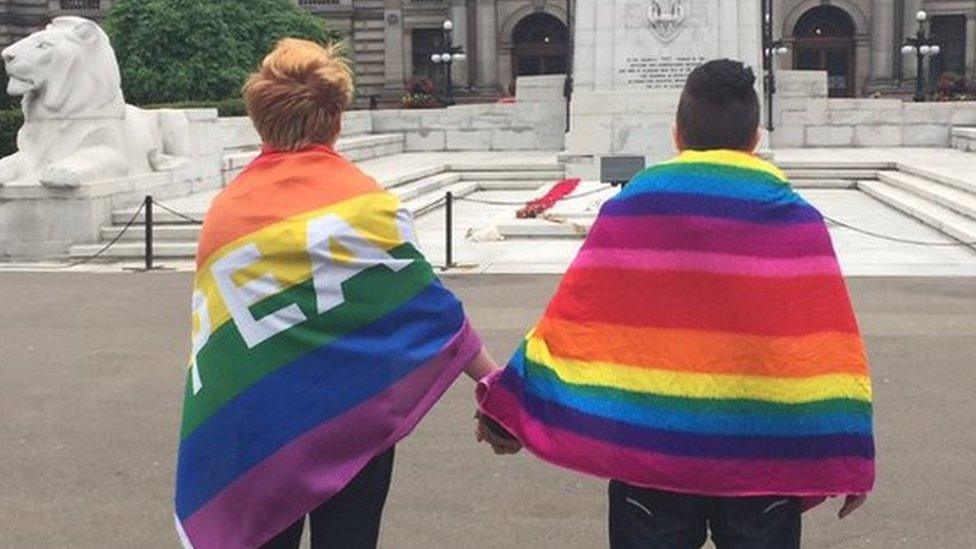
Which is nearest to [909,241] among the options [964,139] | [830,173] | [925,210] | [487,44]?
[925,210]

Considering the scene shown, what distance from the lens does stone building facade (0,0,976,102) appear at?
5934 cm

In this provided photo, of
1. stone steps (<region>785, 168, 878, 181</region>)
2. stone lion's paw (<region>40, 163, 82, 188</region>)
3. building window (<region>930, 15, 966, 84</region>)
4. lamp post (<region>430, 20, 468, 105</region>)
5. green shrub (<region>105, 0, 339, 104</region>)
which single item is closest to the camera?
stone lion's paw (<region>40, 163, 82, 188</region>)

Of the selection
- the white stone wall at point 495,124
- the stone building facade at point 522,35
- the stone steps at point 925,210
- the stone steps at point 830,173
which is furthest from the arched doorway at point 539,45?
the stone steps at point 925,210

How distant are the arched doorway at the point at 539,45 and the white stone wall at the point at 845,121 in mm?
33547

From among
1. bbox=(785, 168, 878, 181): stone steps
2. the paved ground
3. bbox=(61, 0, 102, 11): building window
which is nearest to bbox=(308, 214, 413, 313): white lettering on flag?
the paved ground

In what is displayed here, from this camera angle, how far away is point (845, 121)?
31609mm

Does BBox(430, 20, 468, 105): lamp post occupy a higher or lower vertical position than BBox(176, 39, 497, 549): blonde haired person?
higher

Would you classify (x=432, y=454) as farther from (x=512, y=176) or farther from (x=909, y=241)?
(x=512, y=176)

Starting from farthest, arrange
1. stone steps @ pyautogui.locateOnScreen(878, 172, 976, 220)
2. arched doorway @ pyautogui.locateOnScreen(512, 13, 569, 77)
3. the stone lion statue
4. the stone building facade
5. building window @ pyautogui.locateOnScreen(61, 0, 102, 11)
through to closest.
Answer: building window @ pyautogui.locateOnScreen(61, 0, 102, 11) < arched doorway @ pyautogui.locateOnScreen(512, 13, 569, 77) < the stone building facade < stone steps @ pyautogui.locateOnScreen(878, 172, 976, 220) < the stone lion statue

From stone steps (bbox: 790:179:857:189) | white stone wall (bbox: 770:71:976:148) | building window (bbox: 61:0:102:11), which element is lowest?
stone steps (bbox: 790:179:857:189)

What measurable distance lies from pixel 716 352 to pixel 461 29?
6162 centimetres

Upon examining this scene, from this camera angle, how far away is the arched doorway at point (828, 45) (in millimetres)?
61188

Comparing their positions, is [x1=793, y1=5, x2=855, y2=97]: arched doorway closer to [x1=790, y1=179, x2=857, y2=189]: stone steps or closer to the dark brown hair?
[x1=790, y1=179, x2=857, y2=189]: stone steps

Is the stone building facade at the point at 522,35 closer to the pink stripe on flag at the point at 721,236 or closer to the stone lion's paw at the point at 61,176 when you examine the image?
the stone lion's paw at the point at 61,176
